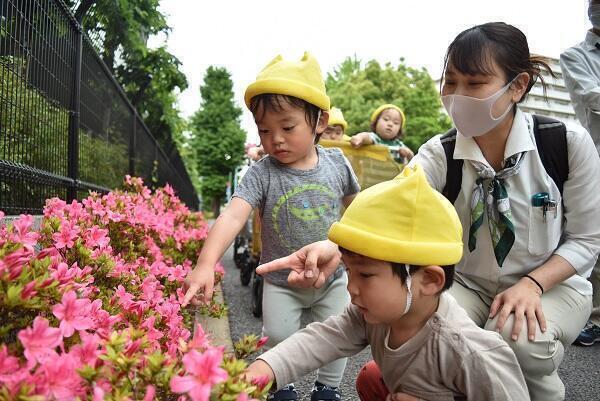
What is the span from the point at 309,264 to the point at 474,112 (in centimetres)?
105

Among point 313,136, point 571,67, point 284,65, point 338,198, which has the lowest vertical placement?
point 338,198

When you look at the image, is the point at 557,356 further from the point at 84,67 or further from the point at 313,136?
the point at 84,67

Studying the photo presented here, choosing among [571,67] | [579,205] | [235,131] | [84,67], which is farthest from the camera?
[235,131]

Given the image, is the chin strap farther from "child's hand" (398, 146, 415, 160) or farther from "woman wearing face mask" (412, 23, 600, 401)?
"child's hand" (398, 146, 415, 160)

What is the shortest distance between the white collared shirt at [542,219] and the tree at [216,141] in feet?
173

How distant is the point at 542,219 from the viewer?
7.87ft

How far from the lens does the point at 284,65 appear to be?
275 cm

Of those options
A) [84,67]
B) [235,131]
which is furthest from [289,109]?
[235,131]

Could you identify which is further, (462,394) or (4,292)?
(462,394)

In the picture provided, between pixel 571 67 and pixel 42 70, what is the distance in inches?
147

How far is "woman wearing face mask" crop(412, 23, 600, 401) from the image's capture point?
234 centimetres

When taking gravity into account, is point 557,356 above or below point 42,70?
below

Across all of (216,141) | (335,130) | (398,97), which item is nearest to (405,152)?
(335,130)

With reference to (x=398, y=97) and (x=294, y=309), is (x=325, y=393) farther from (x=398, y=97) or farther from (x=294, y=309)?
(x=398, y=97)
